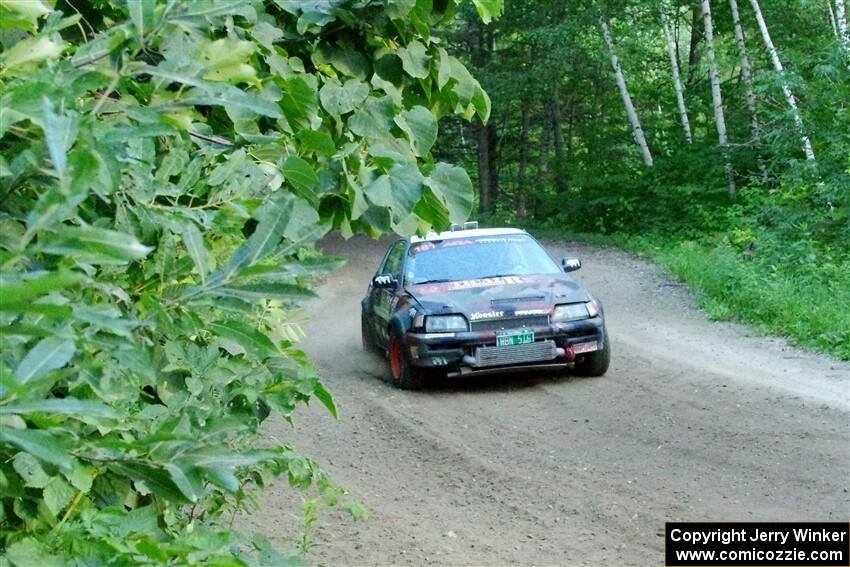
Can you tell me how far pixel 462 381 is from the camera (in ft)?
42.4

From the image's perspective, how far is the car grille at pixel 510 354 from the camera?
11.8 metres

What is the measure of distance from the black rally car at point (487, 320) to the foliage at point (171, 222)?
8.01 meters

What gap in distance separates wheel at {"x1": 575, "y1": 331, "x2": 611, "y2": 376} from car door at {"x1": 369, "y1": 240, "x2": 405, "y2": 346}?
2.20 m

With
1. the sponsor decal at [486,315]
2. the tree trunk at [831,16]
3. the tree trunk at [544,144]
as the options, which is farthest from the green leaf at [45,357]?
the tree trunk at [544,144]

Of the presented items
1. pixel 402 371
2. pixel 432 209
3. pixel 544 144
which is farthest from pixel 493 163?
pixel 432 209

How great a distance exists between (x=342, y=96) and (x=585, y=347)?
28.6 feet

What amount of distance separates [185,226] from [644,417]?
834 cm

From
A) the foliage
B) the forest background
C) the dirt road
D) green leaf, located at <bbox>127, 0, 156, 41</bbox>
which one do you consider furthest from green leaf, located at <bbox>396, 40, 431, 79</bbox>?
the forest background

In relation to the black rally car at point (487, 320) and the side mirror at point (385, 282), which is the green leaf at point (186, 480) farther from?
the side mirror at point (385, 282)

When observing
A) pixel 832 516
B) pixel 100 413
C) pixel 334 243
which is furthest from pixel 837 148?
pixel 100 413

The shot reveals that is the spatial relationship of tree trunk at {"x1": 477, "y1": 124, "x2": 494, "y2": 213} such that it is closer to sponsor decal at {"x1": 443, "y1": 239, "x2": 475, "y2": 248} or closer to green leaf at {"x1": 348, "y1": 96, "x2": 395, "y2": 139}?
sponsor decal at {"x1": 443, "y1": 239, "x2": 475, "y2": 248}

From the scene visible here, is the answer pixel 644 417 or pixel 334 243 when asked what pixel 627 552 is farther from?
pixel 334 243

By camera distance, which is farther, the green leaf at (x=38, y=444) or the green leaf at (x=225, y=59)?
the green leaf at (x=225, y=59)

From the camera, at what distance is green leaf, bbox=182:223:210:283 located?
224cm
